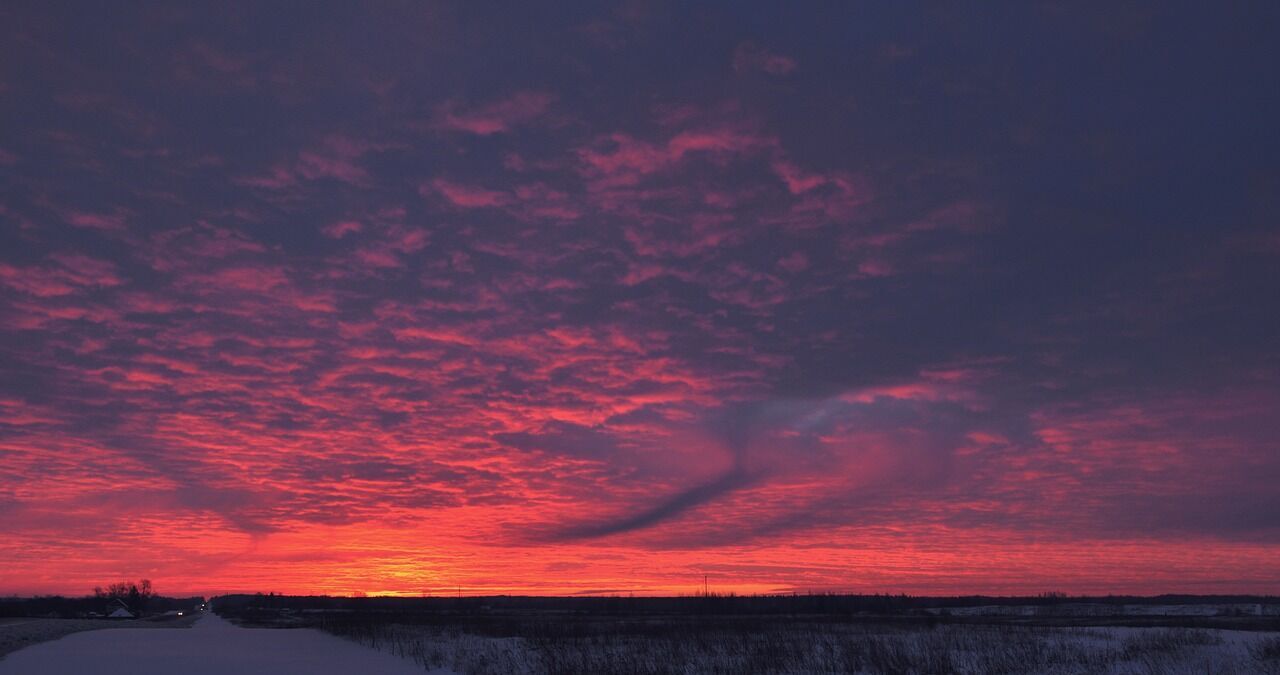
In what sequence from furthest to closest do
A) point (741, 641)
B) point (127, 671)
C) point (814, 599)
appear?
point (814, 599)
point (741, 641)
point (127, 671)

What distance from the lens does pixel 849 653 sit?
37.7m

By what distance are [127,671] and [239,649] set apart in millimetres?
17120

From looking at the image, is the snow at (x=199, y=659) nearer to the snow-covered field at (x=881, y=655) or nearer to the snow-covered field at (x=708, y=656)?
the snow-covered field at (x=708, y=656)

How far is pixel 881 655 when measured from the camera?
1394 inches

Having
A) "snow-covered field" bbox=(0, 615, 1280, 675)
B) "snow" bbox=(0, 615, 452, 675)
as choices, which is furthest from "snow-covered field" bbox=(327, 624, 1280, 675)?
"snow" bbox=(0, 615, 452, 675)

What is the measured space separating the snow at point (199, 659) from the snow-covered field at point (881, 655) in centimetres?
308

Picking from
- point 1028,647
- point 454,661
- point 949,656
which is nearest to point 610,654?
point 454,661

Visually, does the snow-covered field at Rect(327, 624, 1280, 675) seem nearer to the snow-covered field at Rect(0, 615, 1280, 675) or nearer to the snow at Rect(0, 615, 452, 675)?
the snow-covered field at Rect(0, 615, 1280, 675)

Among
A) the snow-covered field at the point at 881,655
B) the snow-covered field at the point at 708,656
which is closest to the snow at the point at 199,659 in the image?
the snow-covered field at the point at 708,656

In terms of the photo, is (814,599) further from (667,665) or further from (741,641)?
(667,665)

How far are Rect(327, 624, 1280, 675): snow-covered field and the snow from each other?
3.08 metres

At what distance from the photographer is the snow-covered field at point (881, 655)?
32219mm

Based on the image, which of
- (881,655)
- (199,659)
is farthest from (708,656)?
(199,659)

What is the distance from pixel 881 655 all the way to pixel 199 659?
96.1 feet
